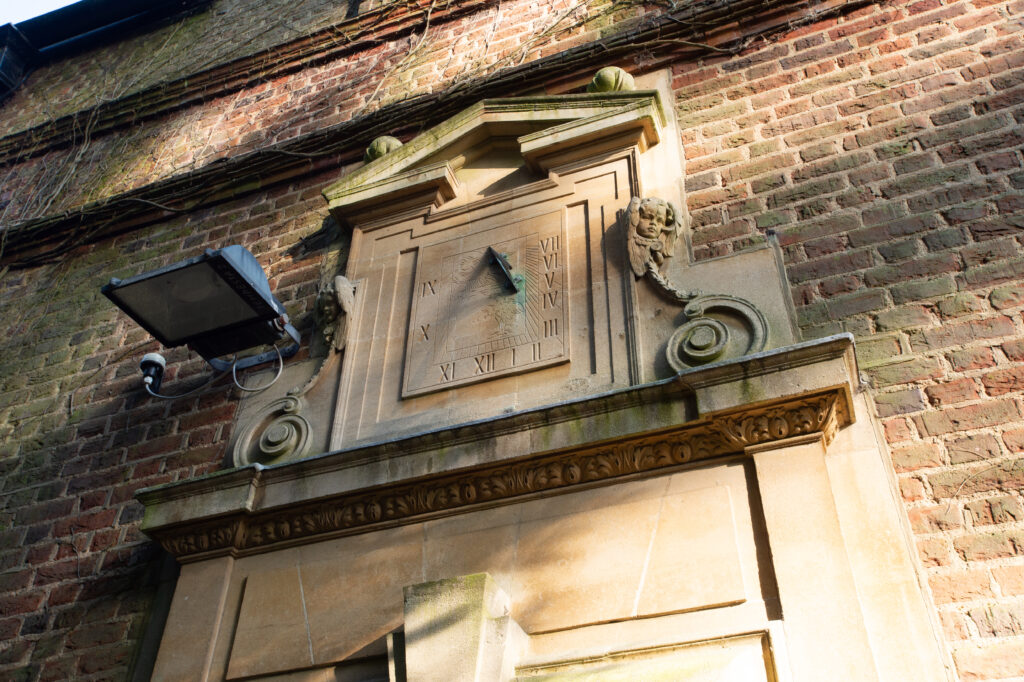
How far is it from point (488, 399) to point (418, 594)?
106 centimetres

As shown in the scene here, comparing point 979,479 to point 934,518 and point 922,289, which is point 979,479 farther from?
point 922,289

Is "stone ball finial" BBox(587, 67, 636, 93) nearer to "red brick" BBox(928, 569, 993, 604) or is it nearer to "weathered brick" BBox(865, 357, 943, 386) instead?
"weathered brick" BBox(865, 357, 943, 386)

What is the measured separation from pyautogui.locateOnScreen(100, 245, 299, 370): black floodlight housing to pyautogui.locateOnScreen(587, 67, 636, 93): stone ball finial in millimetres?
2195

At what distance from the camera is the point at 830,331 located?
4.01 meters

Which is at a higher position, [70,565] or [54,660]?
[70,565]

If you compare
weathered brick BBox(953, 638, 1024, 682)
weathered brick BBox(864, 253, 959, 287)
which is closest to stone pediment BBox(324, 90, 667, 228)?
weathered brick BBox(864, 253, 959, 287)

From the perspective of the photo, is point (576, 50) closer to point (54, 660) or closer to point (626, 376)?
point (626, 376)

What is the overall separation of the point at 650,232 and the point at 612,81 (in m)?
1.39

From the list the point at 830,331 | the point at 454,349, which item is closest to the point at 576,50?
the point at 454,349

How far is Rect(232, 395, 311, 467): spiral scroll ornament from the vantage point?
4633mm

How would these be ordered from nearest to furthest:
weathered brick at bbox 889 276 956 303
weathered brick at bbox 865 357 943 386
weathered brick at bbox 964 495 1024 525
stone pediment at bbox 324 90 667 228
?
1. weathered brick at bbox 964 495 1024 525
2. weathered brick at bbox 865 357 943 386
3. weathered brick at bbox 889 276 956 303
4. stone pediment at bbox 324 90 667 228

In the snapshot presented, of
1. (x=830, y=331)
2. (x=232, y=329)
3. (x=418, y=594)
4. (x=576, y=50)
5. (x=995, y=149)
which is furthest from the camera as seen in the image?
(x=576, y=50)

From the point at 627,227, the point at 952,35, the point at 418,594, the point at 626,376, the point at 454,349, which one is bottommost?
the point at 418,594

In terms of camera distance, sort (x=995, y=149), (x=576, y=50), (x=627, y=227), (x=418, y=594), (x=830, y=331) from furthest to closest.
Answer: (x=576, y=50), (x=627, y=227), (x=995, y=149), (x=830, y=331), (x=418, y=594)
